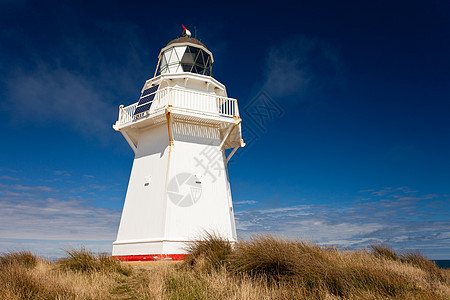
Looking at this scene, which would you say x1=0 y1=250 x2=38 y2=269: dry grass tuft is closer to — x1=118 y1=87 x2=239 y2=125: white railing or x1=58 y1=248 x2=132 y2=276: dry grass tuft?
x1=58 y1=248 x2=132 y2=276: dry grass tuft

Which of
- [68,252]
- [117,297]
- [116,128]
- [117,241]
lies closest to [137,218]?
[117,241]

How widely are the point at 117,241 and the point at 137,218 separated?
4.20ft

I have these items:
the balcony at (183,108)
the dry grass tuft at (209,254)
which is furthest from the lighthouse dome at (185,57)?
the dry grass tuft at (209,254)

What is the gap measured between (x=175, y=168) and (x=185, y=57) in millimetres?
6746

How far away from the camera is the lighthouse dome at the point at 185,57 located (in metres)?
14.8

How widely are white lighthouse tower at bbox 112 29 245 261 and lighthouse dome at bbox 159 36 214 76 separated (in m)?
0.79

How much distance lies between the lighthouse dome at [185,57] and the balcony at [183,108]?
7.51 feet

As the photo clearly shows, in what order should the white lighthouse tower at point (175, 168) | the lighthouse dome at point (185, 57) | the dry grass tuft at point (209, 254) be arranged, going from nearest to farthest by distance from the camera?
the dry grass tuft at point (209, 254), the white lighthouse tower at point (175, 168), the lighthouse dome at point (185, 57)

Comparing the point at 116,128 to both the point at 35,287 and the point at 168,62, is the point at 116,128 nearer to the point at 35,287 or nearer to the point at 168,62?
the point at 168,62

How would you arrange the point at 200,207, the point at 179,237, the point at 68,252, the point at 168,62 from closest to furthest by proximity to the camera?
the point at 68,252 → the point at 179,237 → the point at 200,207 → the point at 168,62

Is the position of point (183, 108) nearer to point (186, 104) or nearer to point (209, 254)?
point (186, 104)

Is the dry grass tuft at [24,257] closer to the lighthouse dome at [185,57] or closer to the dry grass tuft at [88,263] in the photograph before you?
the dry grass tuft at [88,263]

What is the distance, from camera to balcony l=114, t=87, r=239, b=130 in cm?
1193

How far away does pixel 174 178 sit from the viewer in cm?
1145
